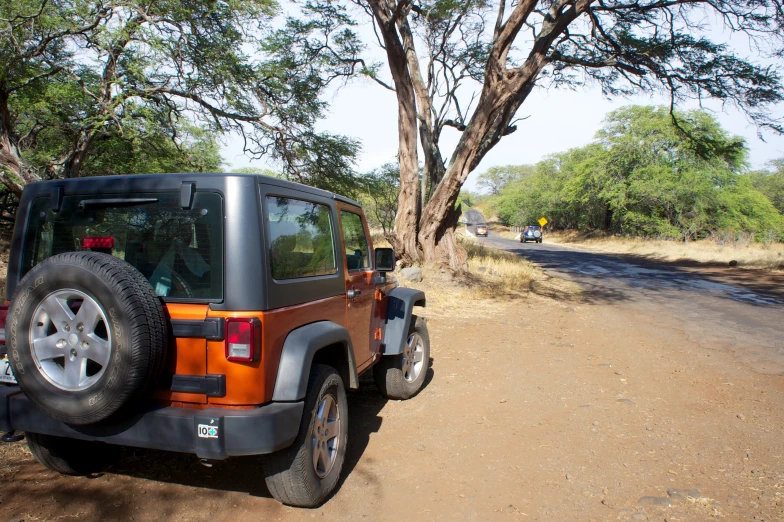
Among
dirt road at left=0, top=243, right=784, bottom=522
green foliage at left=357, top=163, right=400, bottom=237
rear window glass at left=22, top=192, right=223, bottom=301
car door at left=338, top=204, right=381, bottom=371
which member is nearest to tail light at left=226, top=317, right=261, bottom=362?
rear window glass at left=22, top=192, right=223, bottom=301

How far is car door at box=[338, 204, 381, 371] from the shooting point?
3.87m

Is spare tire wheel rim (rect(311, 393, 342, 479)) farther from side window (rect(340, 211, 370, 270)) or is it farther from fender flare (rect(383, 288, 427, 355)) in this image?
fender flare (rect(383, 288, 427, 355))

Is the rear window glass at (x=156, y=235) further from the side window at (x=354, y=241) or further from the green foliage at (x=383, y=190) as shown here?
the green foliage at (x=383, y=190)

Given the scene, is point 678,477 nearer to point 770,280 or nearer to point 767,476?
point 767,476

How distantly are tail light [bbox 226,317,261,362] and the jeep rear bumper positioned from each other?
27cm

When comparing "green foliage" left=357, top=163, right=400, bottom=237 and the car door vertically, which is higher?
"green foliage" left=357, top=163, right=400, bottom=237

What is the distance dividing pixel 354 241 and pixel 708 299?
1082cm

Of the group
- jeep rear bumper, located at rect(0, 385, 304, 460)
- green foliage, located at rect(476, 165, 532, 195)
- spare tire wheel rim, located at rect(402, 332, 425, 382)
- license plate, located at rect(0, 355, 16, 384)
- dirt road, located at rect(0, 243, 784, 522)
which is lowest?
dirt road, located at rect(0, 243, 784, 522)

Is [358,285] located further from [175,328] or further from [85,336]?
[85,336]

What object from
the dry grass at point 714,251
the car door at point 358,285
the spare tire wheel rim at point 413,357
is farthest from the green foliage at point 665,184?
the car door at point 358,285

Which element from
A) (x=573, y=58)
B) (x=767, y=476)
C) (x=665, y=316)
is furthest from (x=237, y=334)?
(x=573, y=58)

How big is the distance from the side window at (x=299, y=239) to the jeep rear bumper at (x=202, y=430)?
735mm

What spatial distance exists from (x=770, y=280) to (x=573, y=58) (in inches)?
355

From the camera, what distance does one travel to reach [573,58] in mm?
14141
